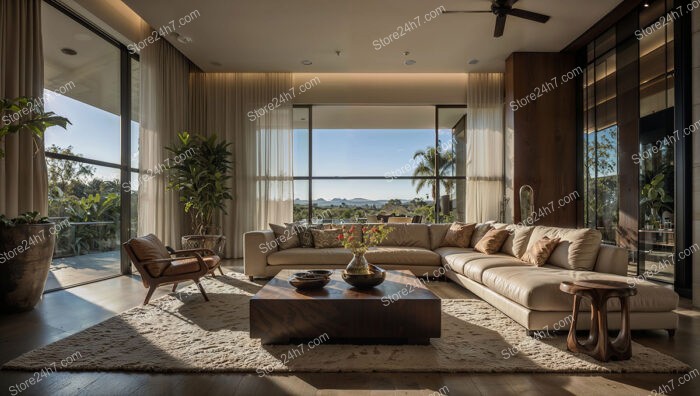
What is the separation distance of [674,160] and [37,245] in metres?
6.30

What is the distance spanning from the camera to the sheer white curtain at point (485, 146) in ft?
23.2

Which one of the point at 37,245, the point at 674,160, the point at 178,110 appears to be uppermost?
the point at 178,110

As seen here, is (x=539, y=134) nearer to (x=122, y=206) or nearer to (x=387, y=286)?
(x=387, y=286)

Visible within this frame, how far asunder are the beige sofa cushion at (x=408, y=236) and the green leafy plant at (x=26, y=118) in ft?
12.8

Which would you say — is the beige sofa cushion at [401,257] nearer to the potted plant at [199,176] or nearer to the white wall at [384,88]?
the potted plant at [199,176]

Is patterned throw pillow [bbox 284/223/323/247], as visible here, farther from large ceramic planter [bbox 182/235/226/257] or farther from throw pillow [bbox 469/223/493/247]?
throw pillow [bbox 469/223/493/247]

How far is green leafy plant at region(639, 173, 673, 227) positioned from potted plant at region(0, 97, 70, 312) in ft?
19.7

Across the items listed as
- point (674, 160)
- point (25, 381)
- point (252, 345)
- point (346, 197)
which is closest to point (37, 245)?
point (25, 381)

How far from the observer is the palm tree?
750 centimetres

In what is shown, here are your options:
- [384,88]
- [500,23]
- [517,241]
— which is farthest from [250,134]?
[517,241]

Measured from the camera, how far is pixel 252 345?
8.42 feet

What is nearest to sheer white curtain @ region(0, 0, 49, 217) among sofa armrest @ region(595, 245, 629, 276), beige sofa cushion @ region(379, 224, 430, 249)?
beige sofa cushion @ region(379, 224, 430, 249)

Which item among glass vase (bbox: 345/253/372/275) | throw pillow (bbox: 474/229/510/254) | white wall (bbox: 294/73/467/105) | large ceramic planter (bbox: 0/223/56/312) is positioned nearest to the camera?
glass vase (bbox: 345/253/372/275)

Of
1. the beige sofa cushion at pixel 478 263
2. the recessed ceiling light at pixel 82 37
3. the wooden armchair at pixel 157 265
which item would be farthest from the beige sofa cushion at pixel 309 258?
the recessed ceiling light at pixel 82 37
